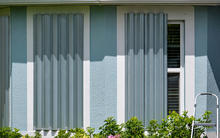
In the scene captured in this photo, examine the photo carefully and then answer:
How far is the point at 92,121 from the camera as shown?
629 centimetres

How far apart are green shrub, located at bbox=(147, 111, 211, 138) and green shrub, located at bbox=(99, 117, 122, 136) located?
0.58m

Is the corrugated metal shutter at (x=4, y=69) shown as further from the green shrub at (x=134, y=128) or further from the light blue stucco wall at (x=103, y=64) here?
the green shrub at (x=134, y=128)

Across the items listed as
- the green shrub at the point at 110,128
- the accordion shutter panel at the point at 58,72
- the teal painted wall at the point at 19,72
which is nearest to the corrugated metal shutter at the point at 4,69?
the teal painted wall at the point at 19,72

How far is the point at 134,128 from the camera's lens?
6023mm

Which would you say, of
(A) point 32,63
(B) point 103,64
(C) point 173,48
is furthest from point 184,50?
(A) point 32,63

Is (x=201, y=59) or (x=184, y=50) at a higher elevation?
(x=184, y=50)

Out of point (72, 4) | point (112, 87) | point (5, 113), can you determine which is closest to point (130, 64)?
point (112, 87)

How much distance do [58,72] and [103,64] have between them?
34.2 inches

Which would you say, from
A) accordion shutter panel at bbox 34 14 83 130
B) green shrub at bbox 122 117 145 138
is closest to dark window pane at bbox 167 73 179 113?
green shrub at bbox 122 117 145 138

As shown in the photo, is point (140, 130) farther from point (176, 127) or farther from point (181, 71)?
point (181, 71)

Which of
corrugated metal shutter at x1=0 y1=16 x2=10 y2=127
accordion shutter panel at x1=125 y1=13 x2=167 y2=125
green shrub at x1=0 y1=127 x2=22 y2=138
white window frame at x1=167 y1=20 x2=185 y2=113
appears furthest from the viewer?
corrugated metal shutter at x1=0 y1=16 x2=10 y2=127

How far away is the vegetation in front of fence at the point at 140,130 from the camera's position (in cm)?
600

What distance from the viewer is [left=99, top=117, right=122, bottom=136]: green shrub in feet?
20.0

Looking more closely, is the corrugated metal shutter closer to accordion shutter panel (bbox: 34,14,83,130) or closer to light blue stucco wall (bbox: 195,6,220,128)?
accordion shutter panel (bbox: 34,14,83,130)
